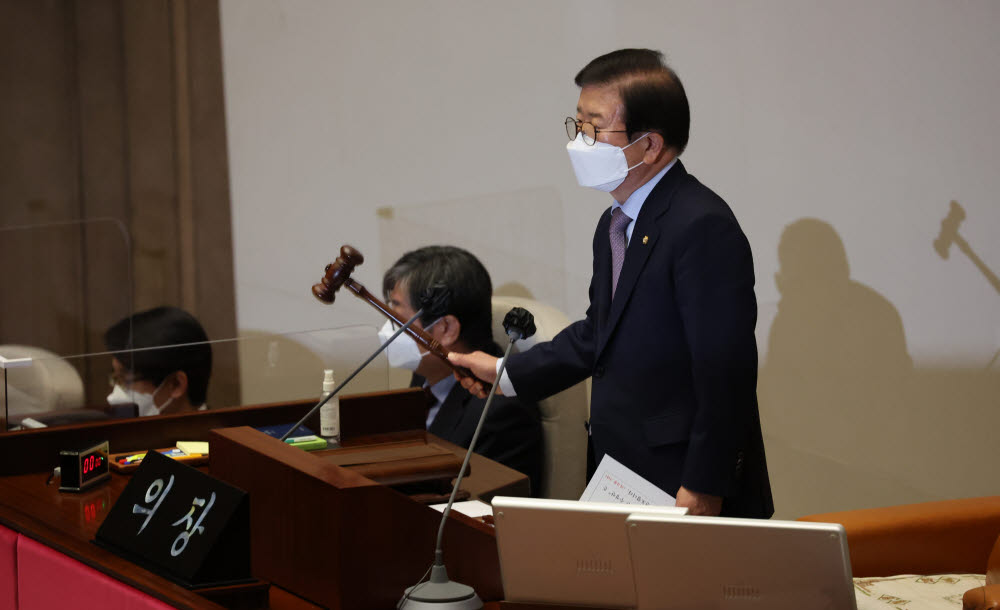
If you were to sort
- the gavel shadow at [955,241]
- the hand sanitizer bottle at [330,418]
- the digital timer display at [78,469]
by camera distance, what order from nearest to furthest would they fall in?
the digital timer display at [78,469] < the hand sanitizer bottle at [330,418] < the gavel shadow at [955,241]

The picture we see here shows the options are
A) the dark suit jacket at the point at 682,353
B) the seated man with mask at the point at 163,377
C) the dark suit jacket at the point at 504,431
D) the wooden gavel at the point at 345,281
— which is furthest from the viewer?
the seated man with mask at the point at 163,377

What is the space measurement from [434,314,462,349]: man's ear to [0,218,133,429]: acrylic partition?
7.97 feet

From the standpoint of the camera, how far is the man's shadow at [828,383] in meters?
3.05

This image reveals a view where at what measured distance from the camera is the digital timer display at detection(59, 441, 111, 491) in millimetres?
1965

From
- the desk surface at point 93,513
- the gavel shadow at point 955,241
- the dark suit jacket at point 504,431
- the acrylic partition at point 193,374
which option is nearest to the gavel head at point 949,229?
the gavel shadow at point 955,241

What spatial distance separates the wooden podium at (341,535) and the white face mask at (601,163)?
81 centimetres

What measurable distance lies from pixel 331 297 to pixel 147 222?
10.2 feet

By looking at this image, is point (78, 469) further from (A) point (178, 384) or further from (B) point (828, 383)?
(B) point (828, 383)

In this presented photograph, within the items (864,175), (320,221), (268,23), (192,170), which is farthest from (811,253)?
(192,170)

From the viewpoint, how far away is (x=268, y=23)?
14.9 ft

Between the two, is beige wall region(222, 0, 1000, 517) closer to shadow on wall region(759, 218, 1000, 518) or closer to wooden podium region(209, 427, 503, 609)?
shadow on wall region(759, 218, 1000, 518)

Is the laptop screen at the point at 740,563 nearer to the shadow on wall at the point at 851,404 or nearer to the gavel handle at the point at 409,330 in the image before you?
the gavel handle at the point at 409,330

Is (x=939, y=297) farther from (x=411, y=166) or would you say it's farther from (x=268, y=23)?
(x=268, y=23)

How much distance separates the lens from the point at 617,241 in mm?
2109
